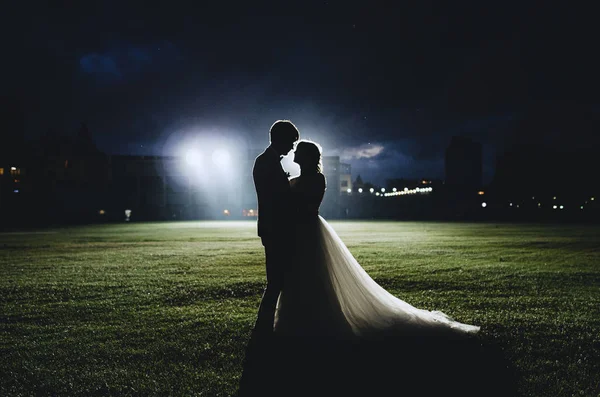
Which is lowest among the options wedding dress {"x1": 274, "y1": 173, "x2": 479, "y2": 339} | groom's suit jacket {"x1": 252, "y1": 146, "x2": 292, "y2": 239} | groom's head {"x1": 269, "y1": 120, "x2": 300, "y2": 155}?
wedding dress {"x1": 274, "y1": 173, "x2": 479, "y2": 339}

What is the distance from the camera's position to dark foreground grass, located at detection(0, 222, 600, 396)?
13.6ft

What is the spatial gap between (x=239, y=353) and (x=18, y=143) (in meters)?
78.0

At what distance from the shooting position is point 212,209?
8225cm

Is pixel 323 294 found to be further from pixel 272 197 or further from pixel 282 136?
pixel 282 136

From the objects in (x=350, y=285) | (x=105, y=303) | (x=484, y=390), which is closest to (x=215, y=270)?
(x=105, y=303)

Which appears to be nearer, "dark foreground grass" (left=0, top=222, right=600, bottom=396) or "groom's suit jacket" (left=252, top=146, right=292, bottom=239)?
"dark foreground grass" (left=0, top=222, right=600, bottom=396)

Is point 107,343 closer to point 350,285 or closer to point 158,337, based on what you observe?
point 158,337

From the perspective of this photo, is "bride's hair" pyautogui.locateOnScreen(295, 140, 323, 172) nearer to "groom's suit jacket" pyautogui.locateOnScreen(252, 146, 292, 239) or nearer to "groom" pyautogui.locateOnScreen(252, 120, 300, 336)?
"groom" pyautogui.locateOnScreen(252, 120, 300, 336)

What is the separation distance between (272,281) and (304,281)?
1.27ft

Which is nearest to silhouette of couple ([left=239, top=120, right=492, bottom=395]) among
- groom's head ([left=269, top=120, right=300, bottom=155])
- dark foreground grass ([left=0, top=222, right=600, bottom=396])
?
groom's head ([left=269, top=120, right=300, bottom=155])

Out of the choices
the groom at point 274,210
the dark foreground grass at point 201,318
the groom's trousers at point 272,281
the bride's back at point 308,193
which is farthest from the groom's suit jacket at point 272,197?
the dark foreground grass at point 201,318

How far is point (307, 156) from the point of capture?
17.1ft

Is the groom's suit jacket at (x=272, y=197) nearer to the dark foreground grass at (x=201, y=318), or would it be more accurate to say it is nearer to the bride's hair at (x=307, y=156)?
the bride's hair at (x=307, y=156)

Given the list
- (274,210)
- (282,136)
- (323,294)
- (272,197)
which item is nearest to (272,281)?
(323,294)
